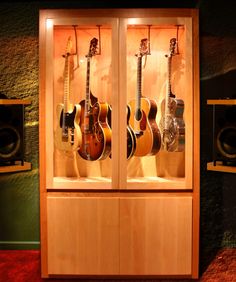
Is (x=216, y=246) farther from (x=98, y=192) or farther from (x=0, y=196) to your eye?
(x=0, y=196)

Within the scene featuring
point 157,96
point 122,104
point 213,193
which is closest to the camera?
point 122,104

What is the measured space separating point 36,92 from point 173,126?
1.01m

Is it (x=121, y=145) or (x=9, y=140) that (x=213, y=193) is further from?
(x=9, y=140)

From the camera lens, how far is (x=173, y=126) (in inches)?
110

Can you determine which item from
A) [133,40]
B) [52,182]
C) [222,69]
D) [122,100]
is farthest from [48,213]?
[222,69]

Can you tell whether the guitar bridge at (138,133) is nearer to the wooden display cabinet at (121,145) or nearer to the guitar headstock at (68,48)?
the wooden display cabinet at (121,145)

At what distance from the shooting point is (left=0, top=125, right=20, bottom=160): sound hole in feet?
9.23

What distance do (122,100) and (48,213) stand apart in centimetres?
85

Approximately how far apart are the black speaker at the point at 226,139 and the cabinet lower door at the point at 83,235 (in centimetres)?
71

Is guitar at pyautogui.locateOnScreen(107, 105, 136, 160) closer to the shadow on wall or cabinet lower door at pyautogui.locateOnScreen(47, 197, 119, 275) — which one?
cabinet lower door at pyautogui.locateOnScreen(47, 197, 119, 275)

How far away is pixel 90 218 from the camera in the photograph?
Result: 2.79 meters

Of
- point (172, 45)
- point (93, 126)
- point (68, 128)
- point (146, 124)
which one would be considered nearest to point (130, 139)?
point (146, 124)

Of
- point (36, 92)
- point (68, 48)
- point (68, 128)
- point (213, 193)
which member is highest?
point (68, 48)

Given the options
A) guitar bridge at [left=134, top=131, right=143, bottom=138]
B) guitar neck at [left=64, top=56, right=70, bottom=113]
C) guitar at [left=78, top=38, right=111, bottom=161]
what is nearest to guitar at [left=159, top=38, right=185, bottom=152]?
guitar bridge at [left=134, top=131, right=143, bottom=138]
